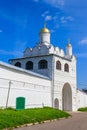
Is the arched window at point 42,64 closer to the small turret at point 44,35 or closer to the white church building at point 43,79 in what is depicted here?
the white church building at point 43,79

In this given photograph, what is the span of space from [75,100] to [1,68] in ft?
53.5

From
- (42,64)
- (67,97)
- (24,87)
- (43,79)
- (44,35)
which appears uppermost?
(44,35)

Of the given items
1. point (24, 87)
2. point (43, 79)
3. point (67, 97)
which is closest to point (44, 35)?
point (43, 79)

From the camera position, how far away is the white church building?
21.6 m

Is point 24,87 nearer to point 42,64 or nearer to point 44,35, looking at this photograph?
point 42,64

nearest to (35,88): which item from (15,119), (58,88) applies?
(58,88)

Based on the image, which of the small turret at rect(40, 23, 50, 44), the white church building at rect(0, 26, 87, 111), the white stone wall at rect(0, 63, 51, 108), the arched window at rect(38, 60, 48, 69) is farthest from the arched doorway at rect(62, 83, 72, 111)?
the small turret at rect(40, 23, 50, 44)

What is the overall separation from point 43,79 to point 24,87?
423 cm

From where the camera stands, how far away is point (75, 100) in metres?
34.6

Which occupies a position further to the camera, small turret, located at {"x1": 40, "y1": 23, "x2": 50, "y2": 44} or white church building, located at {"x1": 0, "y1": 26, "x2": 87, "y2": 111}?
small turret, located at {"x1": 40, "y1": 23, "x2": 50, "y2": 44}

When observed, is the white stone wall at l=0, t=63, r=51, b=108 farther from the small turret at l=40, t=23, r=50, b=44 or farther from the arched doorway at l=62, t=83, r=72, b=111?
the small turret at l=40, t=23, r=50, b=44

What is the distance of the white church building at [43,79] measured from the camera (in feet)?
70.8

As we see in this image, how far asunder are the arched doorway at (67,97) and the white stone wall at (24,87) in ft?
18.7

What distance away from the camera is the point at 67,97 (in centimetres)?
3450
